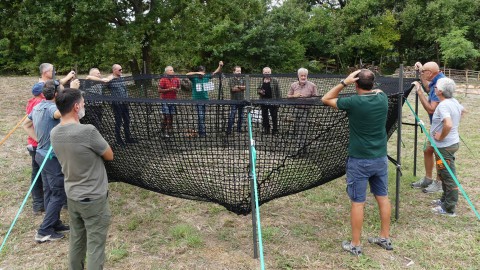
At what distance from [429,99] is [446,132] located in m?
0.78

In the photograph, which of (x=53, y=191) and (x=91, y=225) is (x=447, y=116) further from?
(x=53, y=191)

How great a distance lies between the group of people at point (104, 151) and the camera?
2510mm

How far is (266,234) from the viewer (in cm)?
358

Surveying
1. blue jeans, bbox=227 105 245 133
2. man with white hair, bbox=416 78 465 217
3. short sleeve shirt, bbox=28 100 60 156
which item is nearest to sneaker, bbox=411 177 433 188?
man with white hair, bbox=416 78 465 217

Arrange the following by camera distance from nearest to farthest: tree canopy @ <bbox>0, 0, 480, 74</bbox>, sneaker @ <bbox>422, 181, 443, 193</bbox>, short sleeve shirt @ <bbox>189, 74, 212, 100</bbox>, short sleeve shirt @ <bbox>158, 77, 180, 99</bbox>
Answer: sneaker @ <bbox>422, 181, 443, 193</bbox>
short sleeve shirt @ <bbox>158, 77, 180, 99</bbox>
short sleeve shirt @ <bbox>189, 74, 212, 100</bbox>
tree canopy @ <bbox>0, 0, 480, 74</bbox>

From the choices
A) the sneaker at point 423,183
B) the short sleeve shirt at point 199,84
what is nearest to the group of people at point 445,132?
the sneaker at point 423,183

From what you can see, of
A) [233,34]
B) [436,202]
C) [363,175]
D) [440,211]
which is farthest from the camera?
[233,34]

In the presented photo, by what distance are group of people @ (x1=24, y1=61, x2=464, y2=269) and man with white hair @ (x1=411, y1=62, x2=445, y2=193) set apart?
0.01 metres

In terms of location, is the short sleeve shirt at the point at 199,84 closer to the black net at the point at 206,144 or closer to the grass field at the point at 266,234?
the grass field at the point at 266,234

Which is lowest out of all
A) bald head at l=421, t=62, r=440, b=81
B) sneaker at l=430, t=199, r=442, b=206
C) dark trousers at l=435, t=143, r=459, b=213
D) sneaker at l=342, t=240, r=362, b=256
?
sneaker at l=342, t=240, r=362, b=256

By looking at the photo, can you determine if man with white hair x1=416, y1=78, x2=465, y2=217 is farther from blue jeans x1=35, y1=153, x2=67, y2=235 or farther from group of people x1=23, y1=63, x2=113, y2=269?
blue jeans x1=35, y1=153, x2=67, y2=235

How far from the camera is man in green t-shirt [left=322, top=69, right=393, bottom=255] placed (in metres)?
2.94

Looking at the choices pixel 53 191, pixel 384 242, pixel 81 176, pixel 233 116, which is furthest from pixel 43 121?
pixel 384 242

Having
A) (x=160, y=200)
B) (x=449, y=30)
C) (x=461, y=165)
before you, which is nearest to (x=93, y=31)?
(x=160, y=200)
